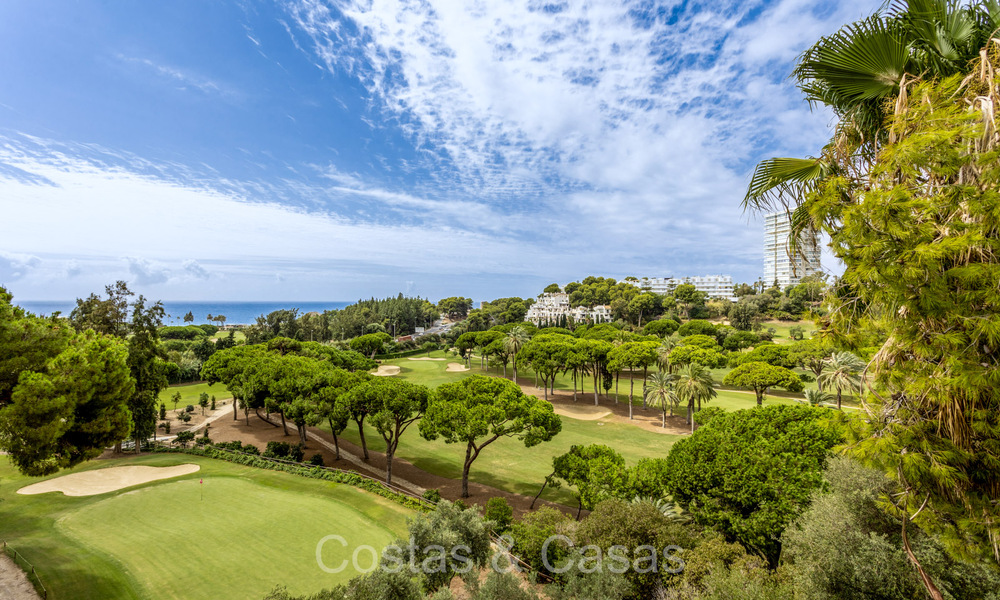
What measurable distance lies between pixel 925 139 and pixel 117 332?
135 feet

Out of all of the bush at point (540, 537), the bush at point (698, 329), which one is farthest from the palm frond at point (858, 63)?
the bush at point (698, 329)

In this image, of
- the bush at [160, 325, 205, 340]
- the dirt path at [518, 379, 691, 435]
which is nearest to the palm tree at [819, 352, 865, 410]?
the dirt path at [518, 379, 691, 435]

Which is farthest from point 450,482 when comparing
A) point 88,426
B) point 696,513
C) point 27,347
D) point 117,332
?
point 117,332

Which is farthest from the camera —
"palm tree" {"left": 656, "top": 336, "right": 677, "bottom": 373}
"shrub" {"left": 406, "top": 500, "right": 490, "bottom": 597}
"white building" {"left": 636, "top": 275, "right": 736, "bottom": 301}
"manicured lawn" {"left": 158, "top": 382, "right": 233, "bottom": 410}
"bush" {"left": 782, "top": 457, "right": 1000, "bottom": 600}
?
"white building" {"left": 636, "top": 275, "right": 736, "bottom": 301}

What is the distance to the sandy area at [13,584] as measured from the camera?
11578 millimetres

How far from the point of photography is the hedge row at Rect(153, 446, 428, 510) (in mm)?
18516

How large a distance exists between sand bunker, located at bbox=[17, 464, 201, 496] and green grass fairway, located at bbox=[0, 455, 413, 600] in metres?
0.76

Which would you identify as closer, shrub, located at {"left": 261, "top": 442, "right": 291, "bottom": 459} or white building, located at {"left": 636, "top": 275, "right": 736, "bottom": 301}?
shrub, located at {"left": 261, "top": 442, "right": 291, "bottom": 459}

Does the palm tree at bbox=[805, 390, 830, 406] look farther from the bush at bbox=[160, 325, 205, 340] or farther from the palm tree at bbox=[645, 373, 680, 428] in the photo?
the bush at bbox=[160, 325, 205, 340]

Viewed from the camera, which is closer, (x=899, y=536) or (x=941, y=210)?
(x=941, y=210)

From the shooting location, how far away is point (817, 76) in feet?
20.4

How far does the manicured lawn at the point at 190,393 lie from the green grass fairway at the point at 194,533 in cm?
2076

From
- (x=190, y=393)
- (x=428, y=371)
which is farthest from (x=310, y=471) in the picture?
(x=428, y=371)

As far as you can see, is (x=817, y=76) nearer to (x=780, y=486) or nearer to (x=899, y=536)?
(x=899, y=536)
